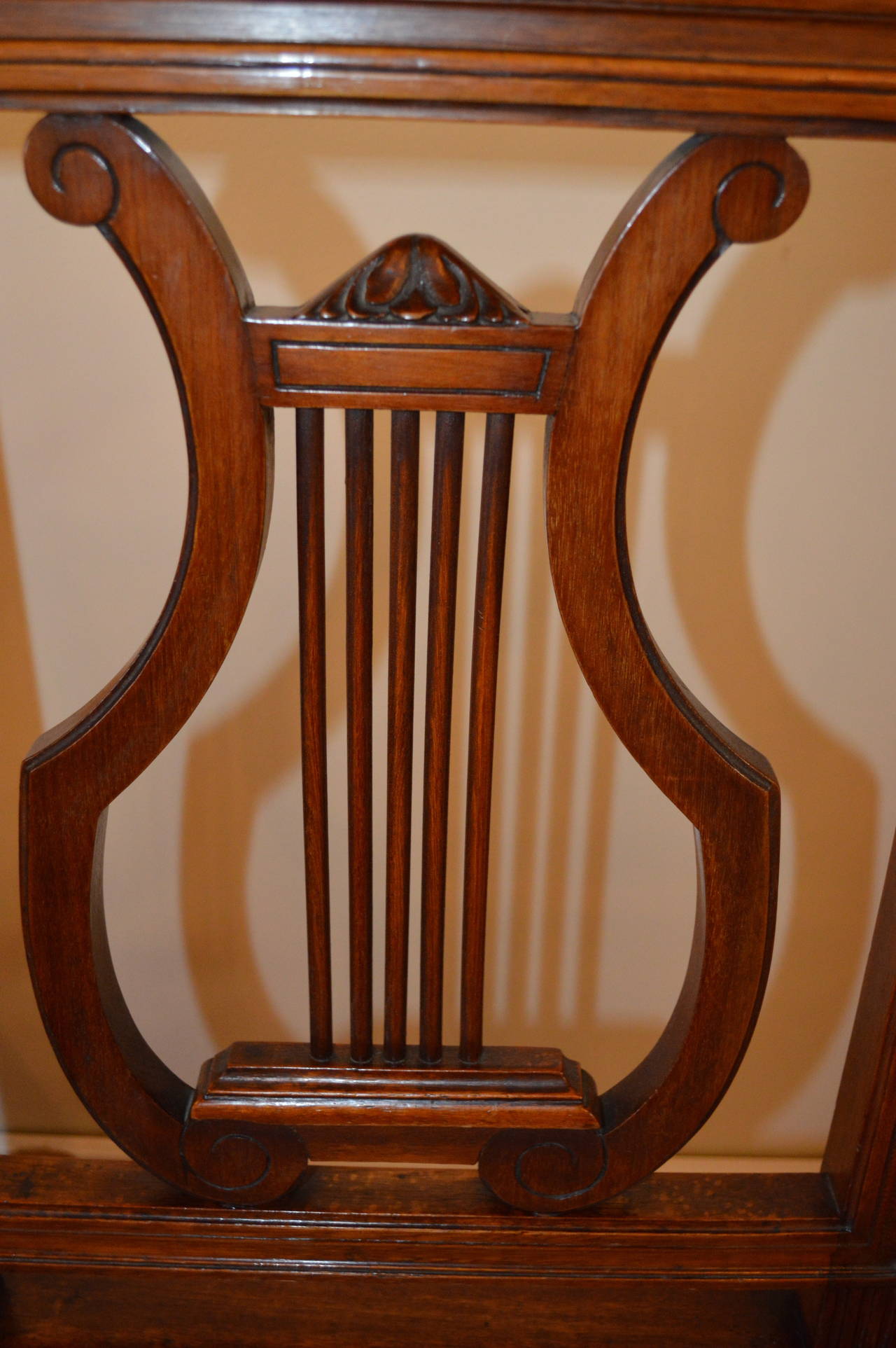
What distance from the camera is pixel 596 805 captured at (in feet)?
2.92

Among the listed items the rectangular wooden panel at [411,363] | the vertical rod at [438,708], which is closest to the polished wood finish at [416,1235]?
the vertical rod at [438,708]

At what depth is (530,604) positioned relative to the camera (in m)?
0.81

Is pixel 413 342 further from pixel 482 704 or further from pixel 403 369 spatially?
pixel 482 704

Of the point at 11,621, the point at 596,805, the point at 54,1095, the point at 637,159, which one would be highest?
the point at 637,159

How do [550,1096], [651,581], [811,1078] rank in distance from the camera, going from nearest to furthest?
1. [550,1096]
2. [651,581]
3. [811,1078]

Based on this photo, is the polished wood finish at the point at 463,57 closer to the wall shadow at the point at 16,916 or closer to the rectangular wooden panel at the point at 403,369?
the rectangular wooden panel at the point at 403,369

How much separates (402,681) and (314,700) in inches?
1.6

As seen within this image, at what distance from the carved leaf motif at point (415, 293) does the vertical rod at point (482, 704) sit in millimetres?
46

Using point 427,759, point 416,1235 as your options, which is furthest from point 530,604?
point 416,1235

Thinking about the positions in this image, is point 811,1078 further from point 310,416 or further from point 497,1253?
point 310,416

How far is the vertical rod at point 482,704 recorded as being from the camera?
486mm

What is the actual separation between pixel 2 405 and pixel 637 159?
0.43 metres

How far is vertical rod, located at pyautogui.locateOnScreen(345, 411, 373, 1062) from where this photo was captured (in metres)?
0.48

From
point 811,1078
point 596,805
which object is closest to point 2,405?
point 596,805
